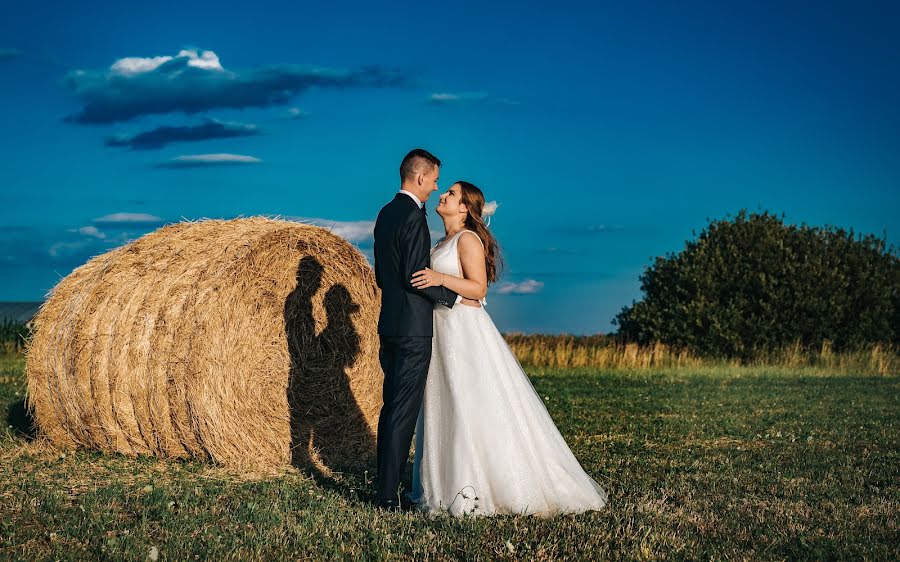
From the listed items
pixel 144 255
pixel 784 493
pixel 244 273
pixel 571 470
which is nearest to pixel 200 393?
pixel 244 273

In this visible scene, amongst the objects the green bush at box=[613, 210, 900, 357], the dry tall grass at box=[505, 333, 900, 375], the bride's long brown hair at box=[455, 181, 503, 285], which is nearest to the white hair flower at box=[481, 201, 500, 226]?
the bride's long brown hair at box=[455, 181, 503, 285]

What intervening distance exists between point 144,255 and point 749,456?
7426mm

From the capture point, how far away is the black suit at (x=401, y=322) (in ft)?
22.8

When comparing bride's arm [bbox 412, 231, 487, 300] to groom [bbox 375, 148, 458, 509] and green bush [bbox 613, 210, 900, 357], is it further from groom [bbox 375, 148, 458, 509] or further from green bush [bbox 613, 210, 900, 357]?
green bush [bbox 613, 210, 900, 357]

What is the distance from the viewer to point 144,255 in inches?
407

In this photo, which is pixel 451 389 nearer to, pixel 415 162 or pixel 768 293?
pixel 415 162

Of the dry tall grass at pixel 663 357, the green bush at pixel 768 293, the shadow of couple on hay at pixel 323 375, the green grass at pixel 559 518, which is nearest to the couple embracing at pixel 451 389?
the green grass at pixel 559 518

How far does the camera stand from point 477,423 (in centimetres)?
714

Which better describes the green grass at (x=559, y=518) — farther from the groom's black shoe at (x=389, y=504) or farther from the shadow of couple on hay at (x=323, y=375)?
the shadow of couple on hay at (x=323, y=375)

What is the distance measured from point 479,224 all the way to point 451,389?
55.0 inches

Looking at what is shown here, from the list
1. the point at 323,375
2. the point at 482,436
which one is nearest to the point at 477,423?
the point at 482,436

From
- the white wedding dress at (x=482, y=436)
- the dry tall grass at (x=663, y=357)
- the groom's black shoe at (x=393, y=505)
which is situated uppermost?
the dry tall grass at (x=663, y=357)

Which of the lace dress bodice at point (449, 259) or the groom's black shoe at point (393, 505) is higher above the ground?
the lace dress bodice at point (449, 259)

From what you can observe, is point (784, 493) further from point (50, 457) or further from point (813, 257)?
point (813, 257)
